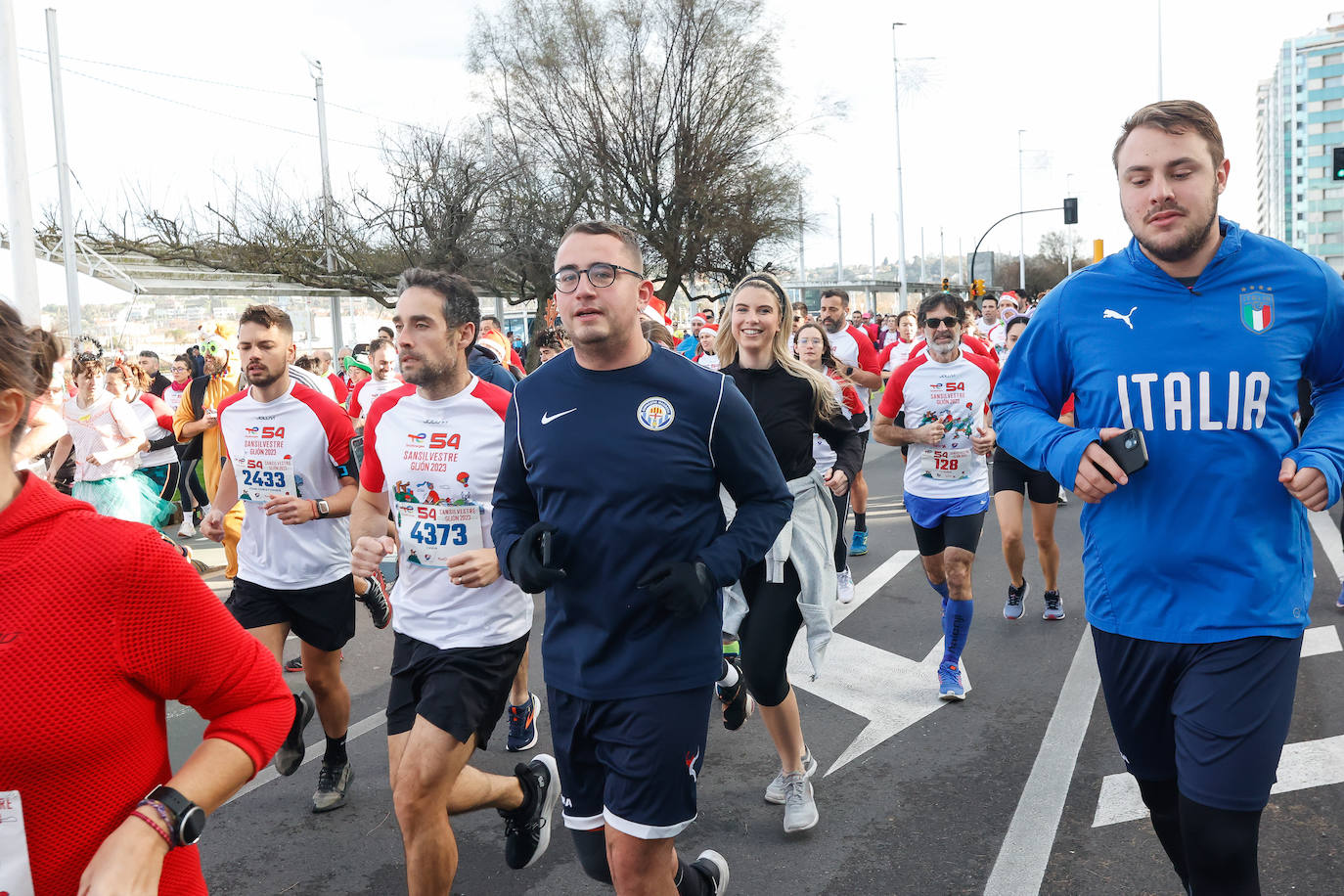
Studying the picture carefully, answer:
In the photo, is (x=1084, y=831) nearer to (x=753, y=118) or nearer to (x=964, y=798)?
(x=964, y=798)

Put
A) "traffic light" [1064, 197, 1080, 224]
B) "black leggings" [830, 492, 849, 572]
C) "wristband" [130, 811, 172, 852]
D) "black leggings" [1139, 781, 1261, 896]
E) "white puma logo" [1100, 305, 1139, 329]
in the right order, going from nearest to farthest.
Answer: "wristband" [130, 811, 172, 852] < "black leggings" [1139, 781, 1261, 896] < "white puma logo" [1100, 305, 1139, 329] < "black leggings" [830, 492, 849, 572] < "traffic light" [1064, 197, 1080, 224]

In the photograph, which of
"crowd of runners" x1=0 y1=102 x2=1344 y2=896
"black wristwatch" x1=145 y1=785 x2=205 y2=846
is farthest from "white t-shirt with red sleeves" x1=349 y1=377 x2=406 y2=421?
"black wristwatch" x1=145 y1=785 x2=205 y2=846

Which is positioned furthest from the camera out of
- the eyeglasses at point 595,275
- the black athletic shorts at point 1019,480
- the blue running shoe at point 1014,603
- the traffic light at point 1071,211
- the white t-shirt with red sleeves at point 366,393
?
the traffic light at point 1071,211

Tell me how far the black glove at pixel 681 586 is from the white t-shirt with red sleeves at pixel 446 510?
1.11m

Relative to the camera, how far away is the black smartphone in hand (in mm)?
2576

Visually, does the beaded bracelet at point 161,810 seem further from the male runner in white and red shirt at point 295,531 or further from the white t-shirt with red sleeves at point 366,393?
the white t-shirt with red sleeves at point 366,393

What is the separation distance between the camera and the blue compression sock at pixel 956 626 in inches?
216

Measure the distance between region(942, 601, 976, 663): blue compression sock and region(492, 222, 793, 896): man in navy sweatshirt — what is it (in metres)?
2.83

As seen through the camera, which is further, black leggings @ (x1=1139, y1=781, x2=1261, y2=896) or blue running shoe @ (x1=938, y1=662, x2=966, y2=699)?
blue running shoe @ (x1=938, y1=662, x2=966, y2=699)

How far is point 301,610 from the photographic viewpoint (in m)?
4.50

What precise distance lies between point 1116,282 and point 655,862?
1.95 m

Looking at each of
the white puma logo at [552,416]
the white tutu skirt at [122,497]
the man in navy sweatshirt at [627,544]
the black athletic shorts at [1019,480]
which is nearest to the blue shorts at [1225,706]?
the man in navy sweatshirt at [627,544]

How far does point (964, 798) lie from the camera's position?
14.3 ft

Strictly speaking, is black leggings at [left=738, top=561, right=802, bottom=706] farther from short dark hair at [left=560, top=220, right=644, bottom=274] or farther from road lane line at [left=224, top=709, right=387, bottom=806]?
road lane line at [left=224, top=709, right=387, bottom=806]
